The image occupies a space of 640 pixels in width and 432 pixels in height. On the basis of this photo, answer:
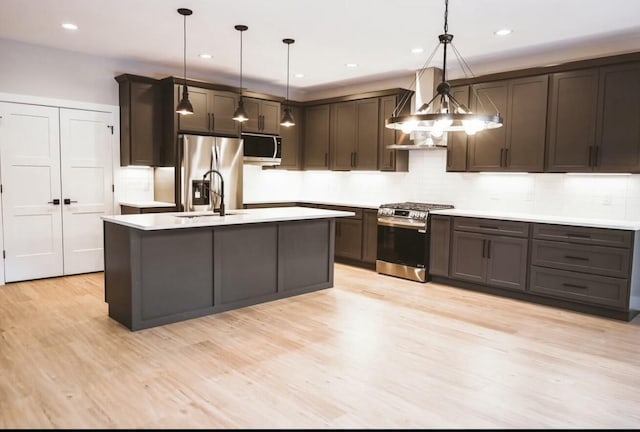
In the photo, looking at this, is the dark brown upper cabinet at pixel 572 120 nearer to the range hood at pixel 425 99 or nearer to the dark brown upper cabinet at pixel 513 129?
the dark brown upper cabinet at pixel 513 129

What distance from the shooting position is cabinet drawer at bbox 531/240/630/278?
425 cm

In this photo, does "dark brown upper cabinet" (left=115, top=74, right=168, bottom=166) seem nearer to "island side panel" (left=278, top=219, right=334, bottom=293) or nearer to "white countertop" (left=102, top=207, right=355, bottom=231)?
"white countertop" (left=102, top=207, right=355, bottom=231)

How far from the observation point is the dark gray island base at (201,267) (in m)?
3.78

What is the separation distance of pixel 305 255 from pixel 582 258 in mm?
2796

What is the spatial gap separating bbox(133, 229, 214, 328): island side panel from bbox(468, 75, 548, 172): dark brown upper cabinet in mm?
3390

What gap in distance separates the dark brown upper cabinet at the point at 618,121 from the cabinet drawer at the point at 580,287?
1105 mm

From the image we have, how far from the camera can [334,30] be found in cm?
454

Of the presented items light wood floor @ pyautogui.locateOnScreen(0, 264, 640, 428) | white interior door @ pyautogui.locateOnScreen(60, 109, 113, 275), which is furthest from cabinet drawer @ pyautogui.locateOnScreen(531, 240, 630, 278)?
white interior door @ pyautogui.locateOnScreen(60, 109, 113, 275)

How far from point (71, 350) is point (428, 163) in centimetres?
482

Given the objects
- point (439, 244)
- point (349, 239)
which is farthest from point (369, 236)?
point (439, 244)

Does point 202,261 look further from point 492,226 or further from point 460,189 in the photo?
point 460,189

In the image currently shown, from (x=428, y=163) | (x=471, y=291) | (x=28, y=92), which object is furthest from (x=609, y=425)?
(x=28, y=92)

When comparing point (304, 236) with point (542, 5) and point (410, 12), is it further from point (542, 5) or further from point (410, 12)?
point (542, 5)

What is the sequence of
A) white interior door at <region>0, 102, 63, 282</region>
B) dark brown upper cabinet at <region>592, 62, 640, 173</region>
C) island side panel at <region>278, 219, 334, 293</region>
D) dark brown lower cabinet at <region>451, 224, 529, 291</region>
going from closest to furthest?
dark brown upper cabinet at <region>592, 62, 640, 173</region>, island side panel at <region>278, 219, 334, 293</region>, dark brown lower cabinet at <region>451, 224, 529, 291</region>, white interior door at <region>0, 102, 63, 282</region>
